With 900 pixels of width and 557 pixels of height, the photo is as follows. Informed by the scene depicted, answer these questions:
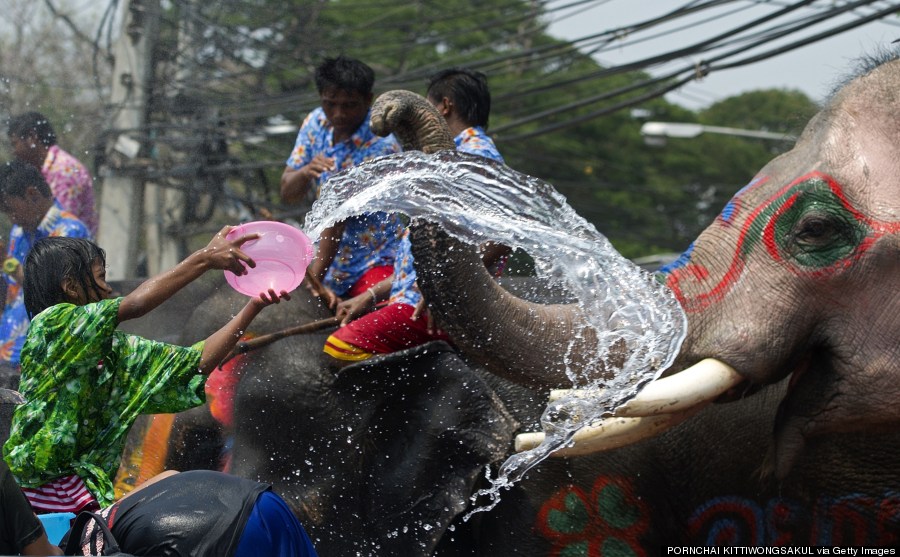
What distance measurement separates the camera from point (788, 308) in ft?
10.3

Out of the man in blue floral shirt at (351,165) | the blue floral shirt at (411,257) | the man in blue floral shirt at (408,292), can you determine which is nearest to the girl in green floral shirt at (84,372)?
the man in blue floral shirt at (408,292)

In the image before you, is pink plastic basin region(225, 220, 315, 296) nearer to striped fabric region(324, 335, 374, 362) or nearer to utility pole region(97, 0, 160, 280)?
striped fabric region(324, 335, 374, 362)

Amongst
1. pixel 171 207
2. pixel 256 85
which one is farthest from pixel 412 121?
pixel 256 85

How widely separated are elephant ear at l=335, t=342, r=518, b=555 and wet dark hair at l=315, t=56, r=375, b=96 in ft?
2.97

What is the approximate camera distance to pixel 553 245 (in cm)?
328

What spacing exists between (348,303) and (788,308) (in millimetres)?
1374

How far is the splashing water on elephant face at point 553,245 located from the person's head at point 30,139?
2.42 m

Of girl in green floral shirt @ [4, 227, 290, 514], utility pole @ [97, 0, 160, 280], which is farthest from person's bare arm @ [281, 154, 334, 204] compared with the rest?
utility pole @ [97, 0, 160, 280]

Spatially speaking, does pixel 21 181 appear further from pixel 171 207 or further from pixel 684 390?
pixel 171 207

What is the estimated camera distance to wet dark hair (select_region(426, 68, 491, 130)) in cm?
398

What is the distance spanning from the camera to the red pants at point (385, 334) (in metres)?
3.65

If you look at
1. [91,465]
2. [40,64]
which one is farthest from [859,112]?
[40,64]

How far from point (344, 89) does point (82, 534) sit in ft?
6.47

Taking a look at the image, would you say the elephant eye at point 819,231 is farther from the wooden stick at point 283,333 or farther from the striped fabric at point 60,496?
the striped fabric at point 60,496
